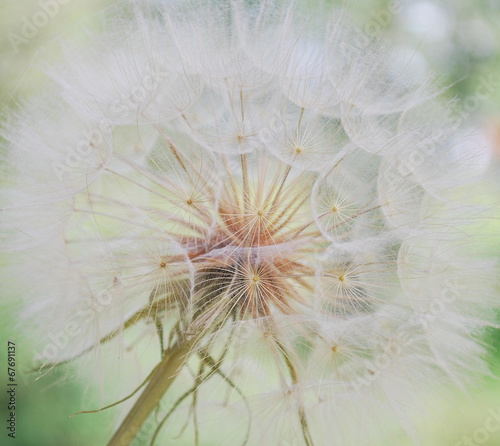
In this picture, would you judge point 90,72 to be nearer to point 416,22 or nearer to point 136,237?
point 136,237

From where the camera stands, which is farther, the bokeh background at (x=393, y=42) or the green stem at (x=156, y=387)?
the bokeh background at (x=393, y=42)

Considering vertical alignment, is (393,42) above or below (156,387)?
above

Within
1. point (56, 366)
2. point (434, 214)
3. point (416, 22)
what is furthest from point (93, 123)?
point (416, 22)

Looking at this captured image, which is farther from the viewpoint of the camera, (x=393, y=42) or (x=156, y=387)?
(x=393, y=42)

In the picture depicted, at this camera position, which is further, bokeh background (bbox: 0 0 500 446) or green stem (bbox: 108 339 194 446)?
bokeh background (bbox: 0 0 500 446)
